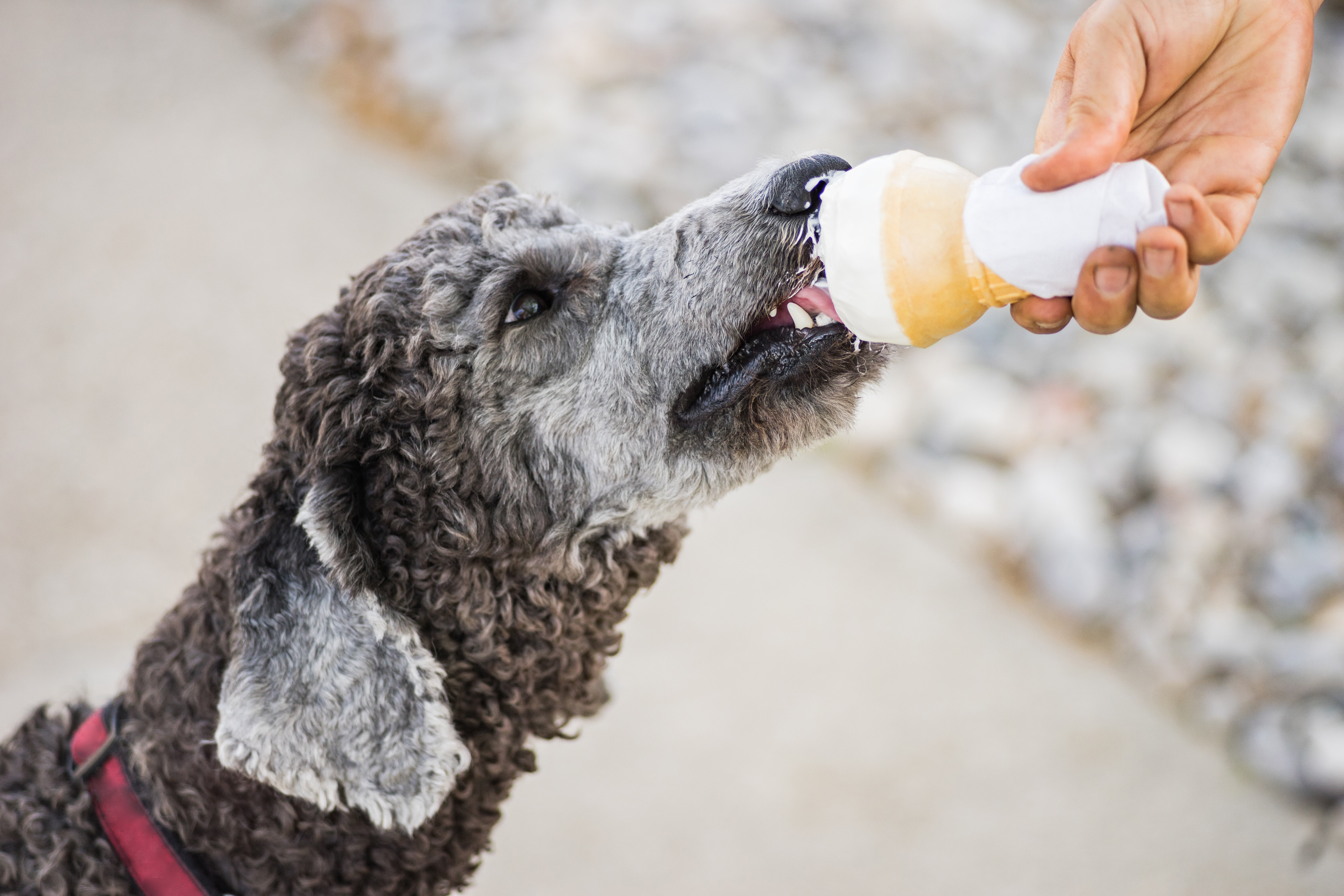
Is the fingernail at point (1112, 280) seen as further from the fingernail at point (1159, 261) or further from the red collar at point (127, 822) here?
the red collar at point (127, 822)

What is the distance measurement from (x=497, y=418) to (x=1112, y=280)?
1.27 metres

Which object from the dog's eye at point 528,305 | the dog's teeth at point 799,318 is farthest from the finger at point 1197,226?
the dog's eye at point 528,305

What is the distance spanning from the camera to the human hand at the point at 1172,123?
1.59 metres

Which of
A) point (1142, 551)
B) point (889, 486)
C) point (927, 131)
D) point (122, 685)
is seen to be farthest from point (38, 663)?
point (927, 131)

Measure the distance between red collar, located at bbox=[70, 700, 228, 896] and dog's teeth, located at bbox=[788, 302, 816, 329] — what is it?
1.73 meters

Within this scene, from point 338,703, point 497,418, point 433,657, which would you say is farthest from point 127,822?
point 497,418

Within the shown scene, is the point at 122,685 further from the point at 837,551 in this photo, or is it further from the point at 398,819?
the point at 837,551

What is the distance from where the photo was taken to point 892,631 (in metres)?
4.78

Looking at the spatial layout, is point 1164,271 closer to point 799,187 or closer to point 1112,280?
point 1112,280

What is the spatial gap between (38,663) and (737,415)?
3942 millimetres

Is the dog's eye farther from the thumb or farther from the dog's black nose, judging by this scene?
the thumb

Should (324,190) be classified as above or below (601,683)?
above

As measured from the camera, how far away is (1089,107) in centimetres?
169

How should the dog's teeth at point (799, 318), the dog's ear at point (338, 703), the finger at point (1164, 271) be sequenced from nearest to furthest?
the finger at point (1164, 271)
the dog's ear at point (338, 703)
the dog's teeth at point (799, 318)
